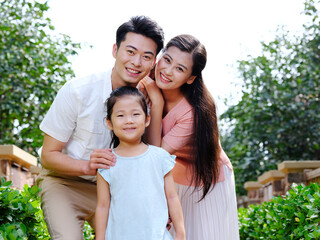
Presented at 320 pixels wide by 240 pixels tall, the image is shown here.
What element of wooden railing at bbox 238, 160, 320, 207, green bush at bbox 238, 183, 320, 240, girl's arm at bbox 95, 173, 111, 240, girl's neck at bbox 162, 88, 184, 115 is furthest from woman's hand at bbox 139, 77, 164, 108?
wooden railing at bbox 238, 160, 320, 207

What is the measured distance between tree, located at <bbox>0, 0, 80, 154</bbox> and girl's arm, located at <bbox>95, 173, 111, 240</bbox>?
6115 mm

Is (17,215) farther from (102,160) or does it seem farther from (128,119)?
(128,119)

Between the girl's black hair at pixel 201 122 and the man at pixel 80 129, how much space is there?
24cm

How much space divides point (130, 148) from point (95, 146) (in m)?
0.39

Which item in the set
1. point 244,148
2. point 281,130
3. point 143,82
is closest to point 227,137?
point 244,148

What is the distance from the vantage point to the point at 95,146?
10.6 feet

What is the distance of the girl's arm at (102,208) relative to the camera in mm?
2777

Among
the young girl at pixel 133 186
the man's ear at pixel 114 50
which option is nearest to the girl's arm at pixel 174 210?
the young girl at pixel 133 186

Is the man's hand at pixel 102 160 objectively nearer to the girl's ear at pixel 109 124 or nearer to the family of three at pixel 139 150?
the family of three at pixel 139 150

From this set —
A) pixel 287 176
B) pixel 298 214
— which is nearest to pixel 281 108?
pixel 287 176

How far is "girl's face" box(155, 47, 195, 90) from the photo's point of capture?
132 inches

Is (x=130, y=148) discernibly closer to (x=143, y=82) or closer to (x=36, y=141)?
(x=143, y=82)

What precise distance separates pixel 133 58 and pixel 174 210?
1056mm

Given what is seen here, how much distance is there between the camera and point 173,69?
3363 mm
